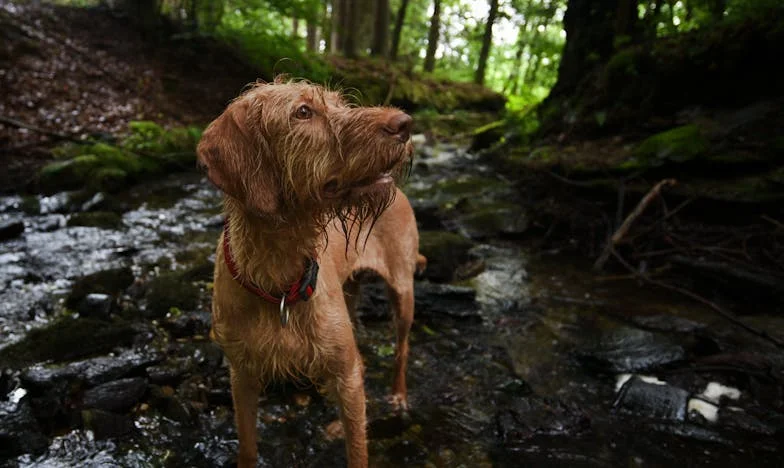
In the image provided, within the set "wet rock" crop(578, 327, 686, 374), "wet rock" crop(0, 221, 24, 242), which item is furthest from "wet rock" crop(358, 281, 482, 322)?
"wet rock" crop(0, 221, 24, 242)

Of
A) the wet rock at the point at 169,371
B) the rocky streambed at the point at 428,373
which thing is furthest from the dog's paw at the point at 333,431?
the wet rock at the point at 169,371

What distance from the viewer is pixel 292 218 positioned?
256 cm

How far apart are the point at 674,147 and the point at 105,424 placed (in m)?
7.59

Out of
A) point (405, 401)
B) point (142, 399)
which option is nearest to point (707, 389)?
point (405, 401)

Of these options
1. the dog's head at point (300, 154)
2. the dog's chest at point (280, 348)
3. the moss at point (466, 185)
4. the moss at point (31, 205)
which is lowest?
the moss at point (31, 205)

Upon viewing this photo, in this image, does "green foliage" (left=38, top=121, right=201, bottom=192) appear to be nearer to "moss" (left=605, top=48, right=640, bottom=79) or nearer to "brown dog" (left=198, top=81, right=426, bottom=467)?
"brown dog" (left=198, top=81, right=426, bottom=467)

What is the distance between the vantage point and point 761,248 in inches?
243

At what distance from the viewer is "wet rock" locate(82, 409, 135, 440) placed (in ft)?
11.2

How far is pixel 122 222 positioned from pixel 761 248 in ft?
29.1

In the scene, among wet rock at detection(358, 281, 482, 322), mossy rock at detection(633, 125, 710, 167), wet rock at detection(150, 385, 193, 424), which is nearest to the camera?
wet rock at detection(150, 385, 193, 424)

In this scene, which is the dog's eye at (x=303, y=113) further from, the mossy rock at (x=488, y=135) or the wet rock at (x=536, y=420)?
the mossy rock at (x=488, y=135)

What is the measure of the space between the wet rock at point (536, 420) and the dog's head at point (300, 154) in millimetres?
2246

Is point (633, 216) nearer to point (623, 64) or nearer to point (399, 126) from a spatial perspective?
point (623, 64)

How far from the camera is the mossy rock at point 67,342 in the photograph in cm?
414
